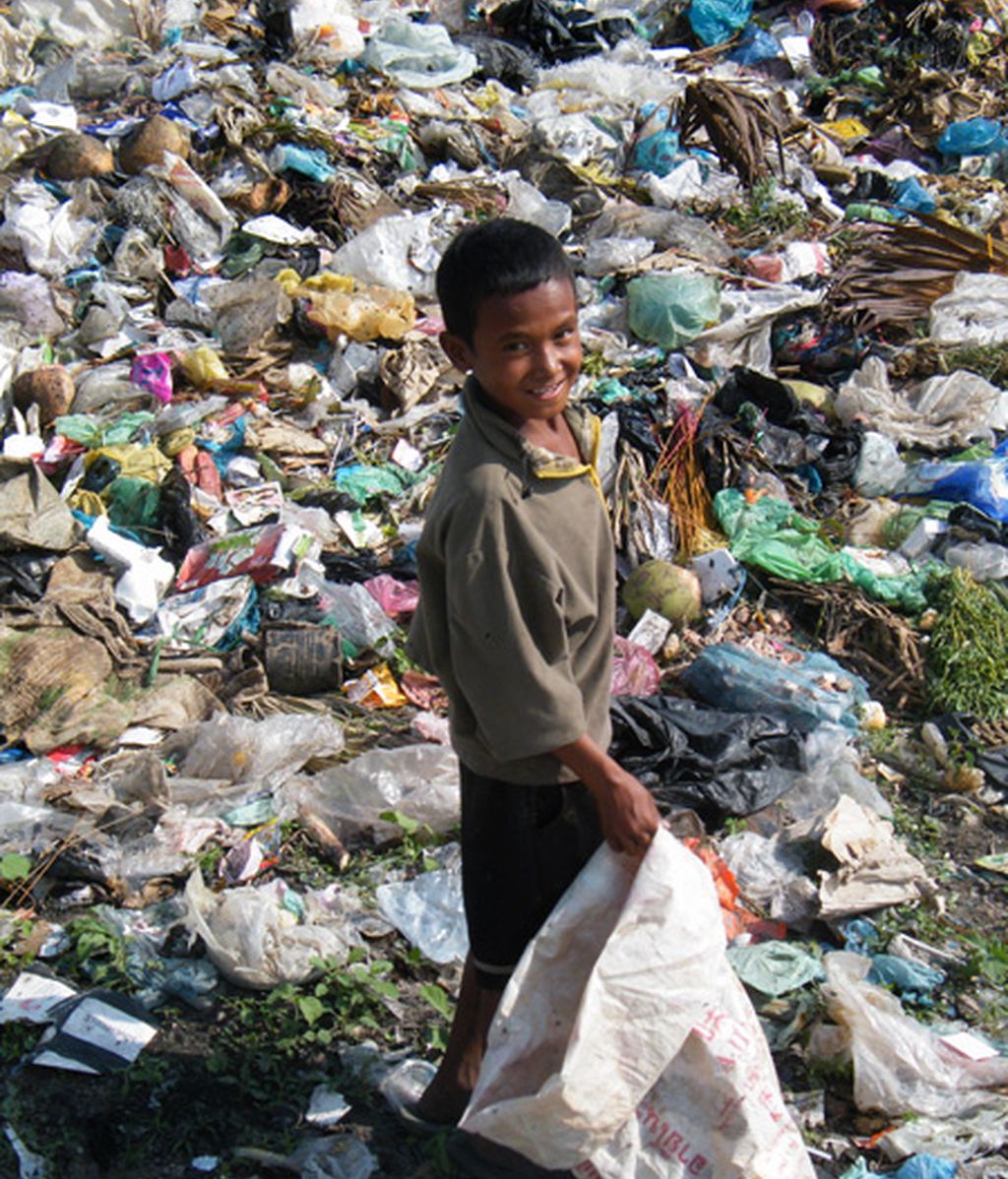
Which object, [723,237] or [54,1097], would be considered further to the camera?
[723,237]

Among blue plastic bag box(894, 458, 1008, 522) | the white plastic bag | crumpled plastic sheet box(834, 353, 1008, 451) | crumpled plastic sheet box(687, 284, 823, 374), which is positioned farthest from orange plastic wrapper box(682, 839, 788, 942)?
crumpled plastic sheet box(687, 284, 823, 374)

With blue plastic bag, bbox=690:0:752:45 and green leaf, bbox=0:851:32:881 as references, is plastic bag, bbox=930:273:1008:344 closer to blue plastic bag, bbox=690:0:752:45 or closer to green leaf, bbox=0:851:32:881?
blue plastic bag, bbox=690:0:752:45

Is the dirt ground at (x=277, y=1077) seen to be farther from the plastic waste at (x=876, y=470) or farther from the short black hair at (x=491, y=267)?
the plastic waste at (x=876, y=470)

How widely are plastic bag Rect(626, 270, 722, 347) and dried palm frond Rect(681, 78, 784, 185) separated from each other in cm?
206

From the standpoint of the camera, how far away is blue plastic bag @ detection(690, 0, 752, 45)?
9.95 meters

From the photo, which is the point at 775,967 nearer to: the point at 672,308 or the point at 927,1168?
the point at 927,1168

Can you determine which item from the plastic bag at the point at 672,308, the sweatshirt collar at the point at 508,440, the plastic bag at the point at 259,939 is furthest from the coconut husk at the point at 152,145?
the sweatshirt collar at the point at 508,440

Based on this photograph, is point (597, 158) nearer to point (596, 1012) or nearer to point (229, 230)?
point (229, 230)

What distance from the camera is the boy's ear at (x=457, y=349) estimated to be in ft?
5.85

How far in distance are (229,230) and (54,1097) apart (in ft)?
18.0

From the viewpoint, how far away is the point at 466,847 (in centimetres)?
207

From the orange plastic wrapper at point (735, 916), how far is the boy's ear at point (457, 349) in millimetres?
1692

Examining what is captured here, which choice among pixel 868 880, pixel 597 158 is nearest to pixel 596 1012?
pixel 868 880

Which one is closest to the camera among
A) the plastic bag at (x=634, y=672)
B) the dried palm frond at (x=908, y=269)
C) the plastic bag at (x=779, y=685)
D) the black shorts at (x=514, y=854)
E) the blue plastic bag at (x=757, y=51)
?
the black shorts at (x=514, y=854)
